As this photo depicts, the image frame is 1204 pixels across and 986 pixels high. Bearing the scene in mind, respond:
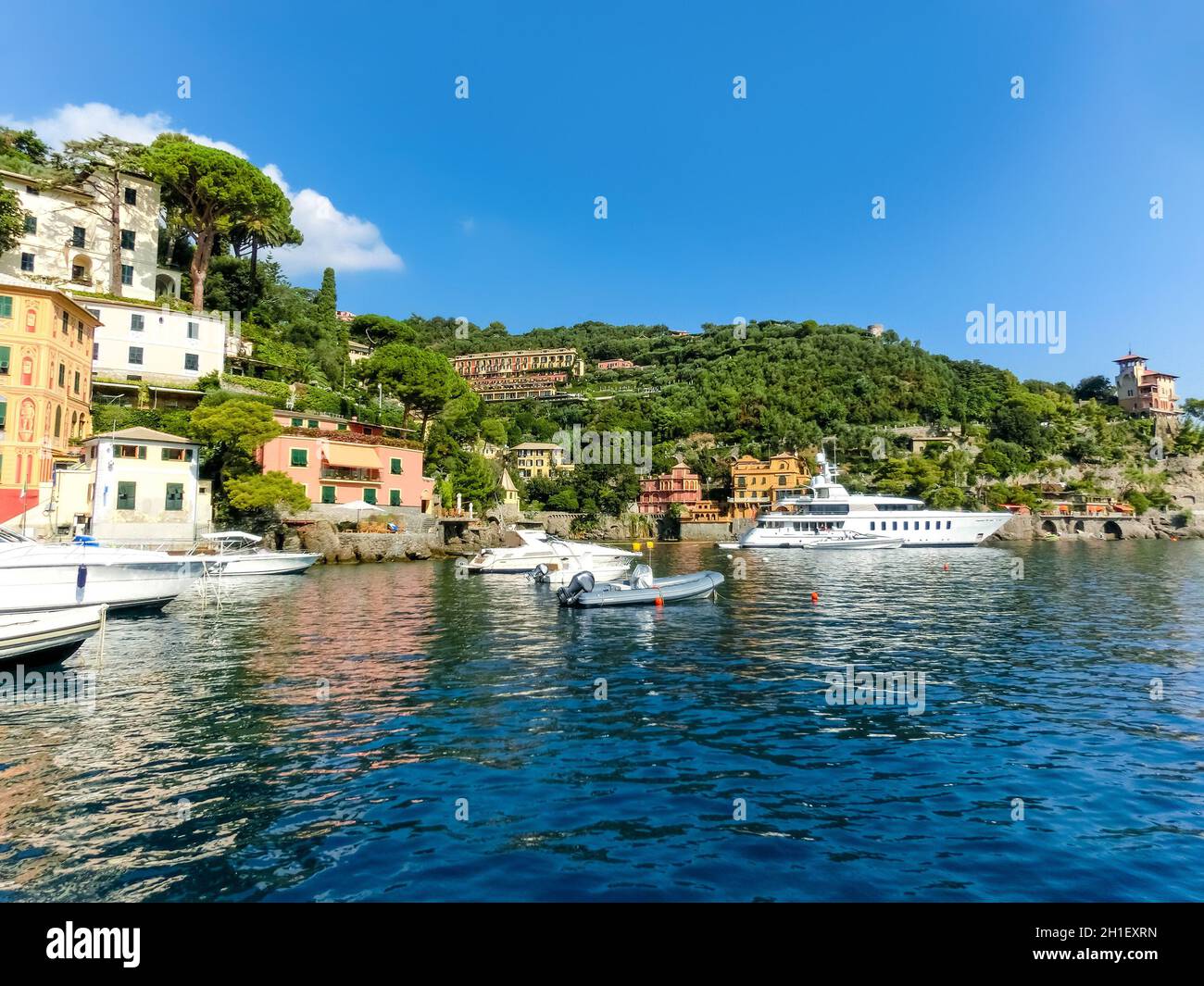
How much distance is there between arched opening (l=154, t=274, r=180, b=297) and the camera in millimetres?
61344

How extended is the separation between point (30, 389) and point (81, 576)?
77.0ft

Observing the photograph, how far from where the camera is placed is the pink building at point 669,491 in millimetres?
106750

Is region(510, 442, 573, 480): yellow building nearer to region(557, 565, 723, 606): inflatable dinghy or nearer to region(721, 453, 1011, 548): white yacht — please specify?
region(721, 453, 1011, 548): white yacht

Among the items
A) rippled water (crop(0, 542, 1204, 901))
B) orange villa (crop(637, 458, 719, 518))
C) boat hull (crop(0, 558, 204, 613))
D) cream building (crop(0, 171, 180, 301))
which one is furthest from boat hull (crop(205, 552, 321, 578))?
orange villa (crop(637, 458, 719, 518))

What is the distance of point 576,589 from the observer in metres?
27.5

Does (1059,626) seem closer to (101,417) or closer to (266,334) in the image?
(101,417)

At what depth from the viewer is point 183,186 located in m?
57.5

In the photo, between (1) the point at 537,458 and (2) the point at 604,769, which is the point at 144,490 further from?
(1) the point at 537,458

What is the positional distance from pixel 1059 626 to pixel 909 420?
109 m

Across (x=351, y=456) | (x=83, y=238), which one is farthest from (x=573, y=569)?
(x=83, y=238)

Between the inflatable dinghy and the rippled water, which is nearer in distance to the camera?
the rippled water

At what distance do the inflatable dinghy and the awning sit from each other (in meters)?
30.3
